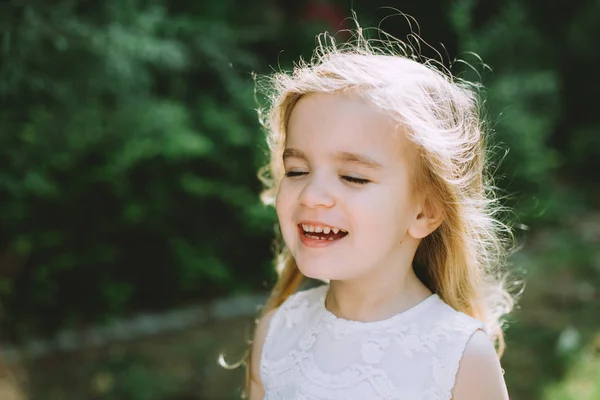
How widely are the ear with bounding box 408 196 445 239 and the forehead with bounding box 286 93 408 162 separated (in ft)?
0.52

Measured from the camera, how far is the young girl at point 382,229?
151 centimetres

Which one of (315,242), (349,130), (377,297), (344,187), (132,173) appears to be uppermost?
(132,173)

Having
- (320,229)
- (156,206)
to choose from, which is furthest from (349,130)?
(156,206)

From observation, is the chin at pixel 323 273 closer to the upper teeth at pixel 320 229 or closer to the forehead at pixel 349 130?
the upper teeth at pixel 320 229

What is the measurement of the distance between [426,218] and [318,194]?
0.28 m

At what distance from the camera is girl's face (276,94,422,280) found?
4.91 ft

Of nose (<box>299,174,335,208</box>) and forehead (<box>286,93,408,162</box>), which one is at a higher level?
Result: forehead (<box>286,93,408,162</box>)

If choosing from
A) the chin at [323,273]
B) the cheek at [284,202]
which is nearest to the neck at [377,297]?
the chin at [323,273]

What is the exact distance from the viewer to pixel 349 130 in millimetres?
1489

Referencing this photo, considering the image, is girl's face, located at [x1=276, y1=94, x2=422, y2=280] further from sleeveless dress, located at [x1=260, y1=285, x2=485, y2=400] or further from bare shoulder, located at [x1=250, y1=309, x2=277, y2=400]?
bare shoulder, located at [x1=250, y1=309, x2=277, y2=400]

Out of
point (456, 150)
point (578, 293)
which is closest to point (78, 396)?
point (456, 150)

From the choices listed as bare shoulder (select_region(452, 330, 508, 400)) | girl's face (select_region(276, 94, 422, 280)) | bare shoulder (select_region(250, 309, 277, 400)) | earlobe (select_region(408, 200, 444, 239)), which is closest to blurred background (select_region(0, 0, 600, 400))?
bare shoulder (select_region(250, 309, 277, 400))

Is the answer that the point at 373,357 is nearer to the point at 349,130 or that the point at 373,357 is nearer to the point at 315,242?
the point at 315,242

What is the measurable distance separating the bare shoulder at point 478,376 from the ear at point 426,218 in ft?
0.82
